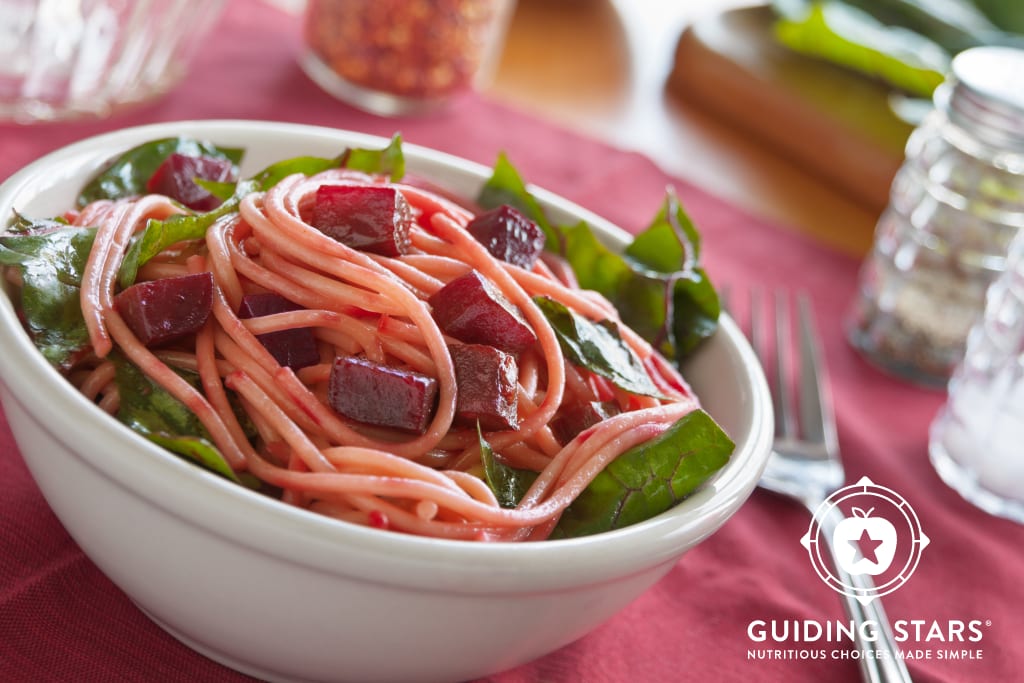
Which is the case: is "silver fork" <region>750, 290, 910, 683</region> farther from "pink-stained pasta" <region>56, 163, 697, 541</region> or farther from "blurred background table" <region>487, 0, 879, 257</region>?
"blurred background table" <region>487, 0, 879, 257</region>

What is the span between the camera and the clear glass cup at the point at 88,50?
10.1 feet

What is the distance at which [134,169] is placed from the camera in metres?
2.17

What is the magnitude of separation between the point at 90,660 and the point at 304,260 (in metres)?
0.69

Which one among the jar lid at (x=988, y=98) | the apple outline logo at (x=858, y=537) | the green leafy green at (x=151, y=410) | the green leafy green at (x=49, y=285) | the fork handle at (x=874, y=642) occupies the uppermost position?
the jar lid at (x=988, y=98)

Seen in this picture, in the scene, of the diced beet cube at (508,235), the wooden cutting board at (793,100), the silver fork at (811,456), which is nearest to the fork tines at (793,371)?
the silver fork at (811,456)

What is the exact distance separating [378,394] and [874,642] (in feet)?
3.28

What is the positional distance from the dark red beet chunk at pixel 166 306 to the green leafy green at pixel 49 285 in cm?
7

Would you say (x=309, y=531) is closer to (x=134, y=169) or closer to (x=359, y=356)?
(x=359, y=356)

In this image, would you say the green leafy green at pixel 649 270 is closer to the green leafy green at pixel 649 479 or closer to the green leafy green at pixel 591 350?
the green leafy green at pixel 591 350

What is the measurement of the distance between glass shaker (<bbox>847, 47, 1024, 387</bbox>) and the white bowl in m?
1.66

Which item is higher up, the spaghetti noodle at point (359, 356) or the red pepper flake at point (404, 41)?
the spaghetti noodle at point (359, 356)

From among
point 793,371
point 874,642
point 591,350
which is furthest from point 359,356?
point 793,371

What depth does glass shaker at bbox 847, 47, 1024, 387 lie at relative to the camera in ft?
10.2

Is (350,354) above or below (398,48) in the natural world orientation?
above
